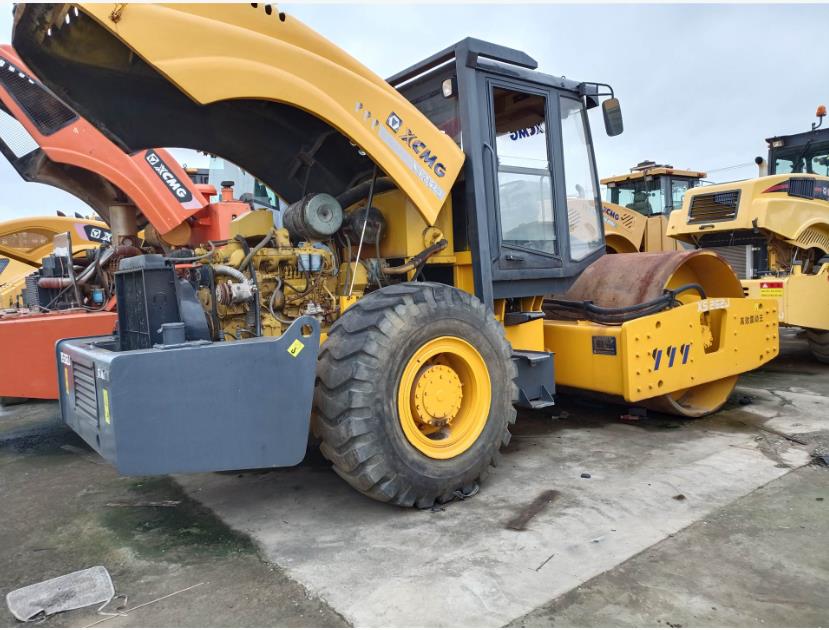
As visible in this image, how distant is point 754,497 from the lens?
3633mm

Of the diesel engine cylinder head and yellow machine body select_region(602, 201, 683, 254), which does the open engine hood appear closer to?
the diesel engine cylinder head

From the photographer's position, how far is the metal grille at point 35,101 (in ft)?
20.3

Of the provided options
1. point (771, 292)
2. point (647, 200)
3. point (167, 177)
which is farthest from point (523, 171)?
point (647, 200)

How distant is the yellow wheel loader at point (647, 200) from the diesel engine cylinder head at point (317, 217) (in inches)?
255

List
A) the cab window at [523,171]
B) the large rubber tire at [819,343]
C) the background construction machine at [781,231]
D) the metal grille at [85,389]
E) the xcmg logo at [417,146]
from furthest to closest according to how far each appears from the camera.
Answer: the large rubber tire at [819,343] → the background construction machine at [781,231] → the cab window at [523,171] → the xcmg logo at [417,146] → the metal grille at [85,389]

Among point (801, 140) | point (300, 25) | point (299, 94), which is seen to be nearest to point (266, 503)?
point (299, 94)

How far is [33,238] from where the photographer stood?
29.7ft

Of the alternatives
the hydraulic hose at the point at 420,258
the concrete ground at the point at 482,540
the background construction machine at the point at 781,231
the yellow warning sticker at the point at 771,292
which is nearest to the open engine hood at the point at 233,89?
the hydraulic hose at the point at 420,258

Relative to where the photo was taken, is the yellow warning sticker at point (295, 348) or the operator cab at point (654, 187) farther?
the operator cab at point (654, 187)

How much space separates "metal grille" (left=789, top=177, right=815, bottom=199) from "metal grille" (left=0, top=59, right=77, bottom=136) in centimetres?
823

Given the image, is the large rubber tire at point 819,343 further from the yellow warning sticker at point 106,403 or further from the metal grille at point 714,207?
the yellow warning sticker at point 106,403

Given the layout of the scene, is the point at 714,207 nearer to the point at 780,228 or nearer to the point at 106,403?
the point at 780,228

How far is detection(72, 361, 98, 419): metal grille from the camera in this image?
3137 mm

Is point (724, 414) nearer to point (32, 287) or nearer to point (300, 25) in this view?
point (300, 25)
